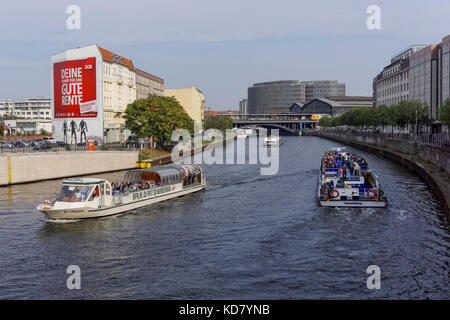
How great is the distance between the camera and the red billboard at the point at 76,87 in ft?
314

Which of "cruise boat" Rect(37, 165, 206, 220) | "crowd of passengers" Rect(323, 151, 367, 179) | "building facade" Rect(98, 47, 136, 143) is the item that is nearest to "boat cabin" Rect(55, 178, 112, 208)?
"cruise boat" Rect(37, 165, 206, 220)

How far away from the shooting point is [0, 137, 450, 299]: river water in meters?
20.9

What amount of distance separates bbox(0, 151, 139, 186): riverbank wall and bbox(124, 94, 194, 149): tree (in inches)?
518

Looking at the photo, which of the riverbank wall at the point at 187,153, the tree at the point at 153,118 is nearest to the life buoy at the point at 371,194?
the riverbank wall at the point at 187,153

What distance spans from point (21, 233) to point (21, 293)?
34.9 feet

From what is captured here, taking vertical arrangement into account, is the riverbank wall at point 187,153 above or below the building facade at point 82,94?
below

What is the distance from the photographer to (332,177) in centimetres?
4541

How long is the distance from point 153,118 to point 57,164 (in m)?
26.8

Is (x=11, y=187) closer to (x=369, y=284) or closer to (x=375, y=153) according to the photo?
(x=369, y=284)

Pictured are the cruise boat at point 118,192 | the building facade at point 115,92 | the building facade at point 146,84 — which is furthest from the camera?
the building facade at point 146,84

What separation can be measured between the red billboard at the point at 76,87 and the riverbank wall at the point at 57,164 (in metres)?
31.7

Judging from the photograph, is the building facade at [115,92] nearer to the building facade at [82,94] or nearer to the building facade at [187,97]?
the building facade at [82,94]

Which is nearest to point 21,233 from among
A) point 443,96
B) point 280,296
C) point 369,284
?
point 280,296

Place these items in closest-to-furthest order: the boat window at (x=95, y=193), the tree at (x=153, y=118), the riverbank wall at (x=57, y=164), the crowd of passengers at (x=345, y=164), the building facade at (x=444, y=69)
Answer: the boat window at (x=95, y=193) < the crowd of passengers at (x=345, y=164) < the riverbank wall at (x=57, y=164) < the tree at (x=153, y=118) < the building facade at (x=444, y=69)
